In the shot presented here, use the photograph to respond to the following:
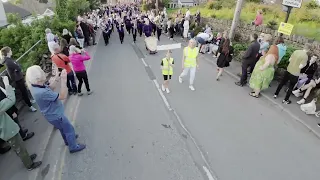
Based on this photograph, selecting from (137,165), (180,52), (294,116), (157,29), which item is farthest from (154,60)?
(137,165)

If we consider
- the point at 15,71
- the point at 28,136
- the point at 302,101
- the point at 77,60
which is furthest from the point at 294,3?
the point at 28,136

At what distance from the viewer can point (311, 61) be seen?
677 cm

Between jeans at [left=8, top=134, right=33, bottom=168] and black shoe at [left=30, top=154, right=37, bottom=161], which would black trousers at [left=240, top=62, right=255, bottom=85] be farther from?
jeans at [left=8, top=134, right=33, bottom=168]

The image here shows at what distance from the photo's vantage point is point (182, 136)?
220 inches

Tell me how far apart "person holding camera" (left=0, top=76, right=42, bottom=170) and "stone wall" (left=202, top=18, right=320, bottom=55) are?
9640mm

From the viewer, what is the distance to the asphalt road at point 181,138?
4.54 metres

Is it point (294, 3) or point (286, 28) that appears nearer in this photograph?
point (294, 3)

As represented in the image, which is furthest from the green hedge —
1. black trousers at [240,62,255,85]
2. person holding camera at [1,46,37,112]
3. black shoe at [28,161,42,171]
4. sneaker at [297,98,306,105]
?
sneaker at [297,98,306,105]

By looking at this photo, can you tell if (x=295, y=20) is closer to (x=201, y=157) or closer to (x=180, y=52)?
(x=180, y=52)

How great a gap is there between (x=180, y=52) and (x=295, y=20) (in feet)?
20.9

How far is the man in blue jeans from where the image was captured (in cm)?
395

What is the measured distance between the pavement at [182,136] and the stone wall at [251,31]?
111 inches

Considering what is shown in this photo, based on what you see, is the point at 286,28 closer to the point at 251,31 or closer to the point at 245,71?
the point at 245,71

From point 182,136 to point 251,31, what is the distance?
9.46 metres
